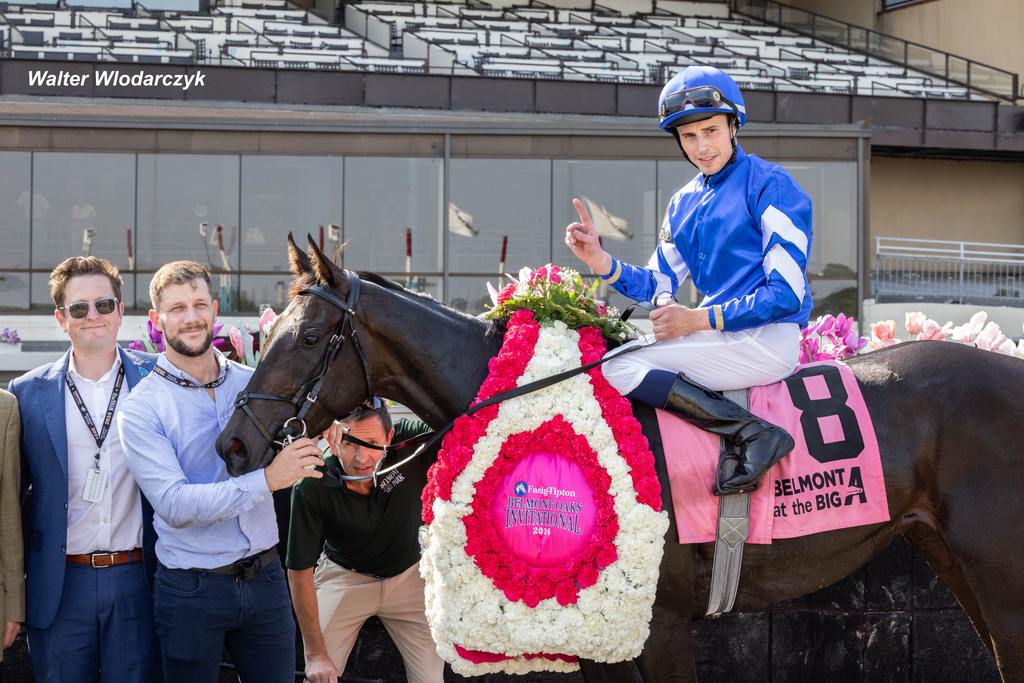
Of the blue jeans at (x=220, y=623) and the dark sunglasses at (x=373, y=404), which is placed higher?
the dark sunglasses at (x=373, y=404)

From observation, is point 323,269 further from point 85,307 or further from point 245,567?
point 245,567

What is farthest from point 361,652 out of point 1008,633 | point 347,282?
point 1008,633

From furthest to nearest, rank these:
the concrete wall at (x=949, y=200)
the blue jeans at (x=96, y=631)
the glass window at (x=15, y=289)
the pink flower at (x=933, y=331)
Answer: the concrete wall at (x=949, y=200)
the glass window at (x=15, y=289)
the pink flower at (x=933, y=331)
the blue jeans at (x=96, y=631)

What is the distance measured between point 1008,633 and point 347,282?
2.24 metres

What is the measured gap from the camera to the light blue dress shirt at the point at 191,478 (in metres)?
3.11

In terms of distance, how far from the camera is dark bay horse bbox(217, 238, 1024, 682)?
303 centimetres

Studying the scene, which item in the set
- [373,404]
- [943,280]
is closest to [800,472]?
[373,404]

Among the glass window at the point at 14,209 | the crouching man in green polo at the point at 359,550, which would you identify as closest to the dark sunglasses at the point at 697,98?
the crouching man in green polo at the point at 359,550

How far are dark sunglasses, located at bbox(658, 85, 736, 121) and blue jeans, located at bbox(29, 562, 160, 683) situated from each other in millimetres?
2301

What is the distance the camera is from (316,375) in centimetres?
304

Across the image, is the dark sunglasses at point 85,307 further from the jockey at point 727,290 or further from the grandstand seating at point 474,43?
the grandstand seating at point 474,43

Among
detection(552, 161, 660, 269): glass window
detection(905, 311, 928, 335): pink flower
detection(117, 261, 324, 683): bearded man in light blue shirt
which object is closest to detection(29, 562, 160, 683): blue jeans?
detection(117, 261, 324, 683): bearded man in light blue shirt

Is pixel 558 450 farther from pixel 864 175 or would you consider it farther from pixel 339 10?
pixel 339 10

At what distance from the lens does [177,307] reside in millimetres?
3309
